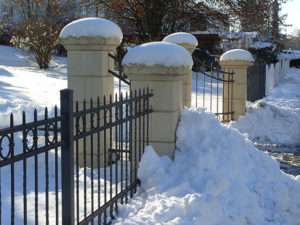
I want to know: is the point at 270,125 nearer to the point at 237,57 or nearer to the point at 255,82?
the point at 237,57

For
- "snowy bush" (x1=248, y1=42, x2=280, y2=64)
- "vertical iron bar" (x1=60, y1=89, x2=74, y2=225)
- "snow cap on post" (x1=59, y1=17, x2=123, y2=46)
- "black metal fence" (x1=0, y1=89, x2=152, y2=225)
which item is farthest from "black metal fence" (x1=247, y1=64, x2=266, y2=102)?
"snowy bush" (x1=248, y1=42, x2=280, y2=64)

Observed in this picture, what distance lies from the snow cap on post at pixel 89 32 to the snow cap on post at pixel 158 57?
2.08ft

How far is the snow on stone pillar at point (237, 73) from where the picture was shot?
32.9ft

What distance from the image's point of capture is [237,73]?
10156 mm

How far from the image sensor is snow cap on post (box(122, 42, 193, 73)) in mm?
4770

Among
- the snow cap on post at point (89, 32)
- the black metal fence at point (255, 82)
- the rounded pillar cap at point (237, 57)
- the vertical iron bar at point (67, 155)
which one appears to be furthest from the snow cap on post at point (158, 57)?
the black metal fence at point (255, 82)

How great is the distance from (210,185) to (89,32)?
247 cm

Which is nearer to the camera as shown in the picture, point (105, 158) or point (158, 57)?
point (105, 158)

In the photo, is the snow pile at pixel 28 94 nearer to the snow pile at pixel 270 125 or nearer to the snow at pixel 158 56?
the snow at pixel 158 56

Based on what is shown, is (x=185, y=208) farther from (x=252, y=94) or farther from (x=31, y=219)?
(x=252, y=94)

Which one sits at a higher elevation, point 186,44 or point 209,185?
point 186,44

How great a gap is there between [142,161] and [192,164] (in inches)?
21.5

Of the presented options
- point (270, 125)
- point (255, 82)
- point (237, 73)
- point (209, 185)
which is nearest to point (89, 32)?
point (209, 185)

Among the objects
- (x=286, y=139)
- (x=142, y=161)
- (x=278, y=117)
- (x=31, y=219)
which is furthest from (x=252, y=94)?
(x=31, y=219)
